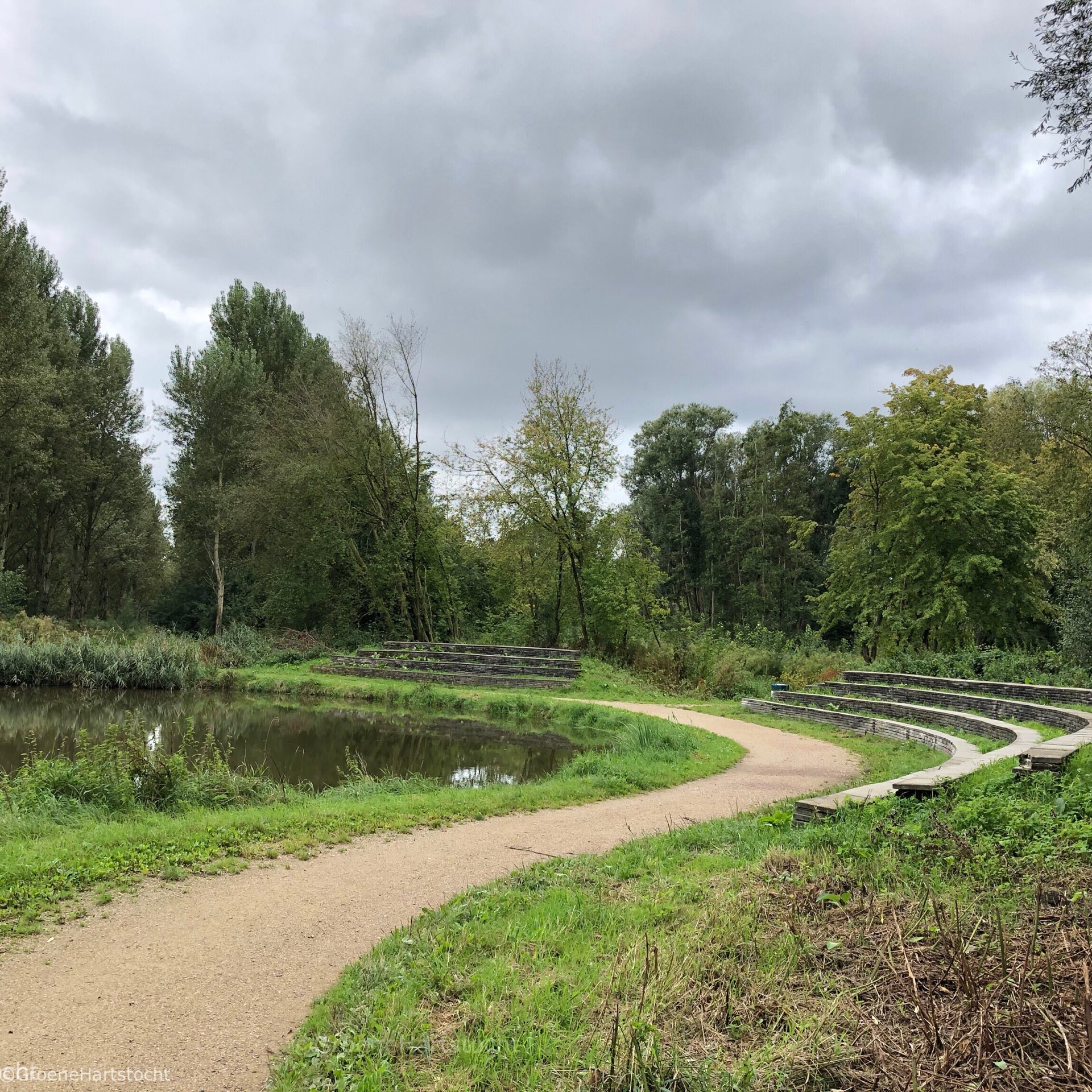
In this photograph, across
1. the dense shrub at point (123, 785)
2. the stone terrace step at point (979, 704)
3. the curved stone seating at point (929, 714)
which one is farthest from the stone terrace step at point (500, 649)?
the dense shrub at point (123, 785)

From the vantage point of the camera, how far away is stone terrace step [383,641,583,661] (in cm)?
2297

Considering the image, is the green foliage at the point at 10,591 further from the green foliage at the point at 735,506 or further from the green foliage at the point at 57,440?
the green foliage at the point at 735,506

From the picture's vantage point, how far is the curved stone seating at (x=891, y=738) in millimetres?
6121

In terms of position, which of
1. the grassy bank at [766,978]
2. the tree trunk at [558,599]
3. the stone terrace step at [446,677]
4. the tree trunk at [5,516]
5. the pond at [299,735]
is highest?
the tree trunk at [5,516]

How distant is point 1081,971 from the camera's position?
2.89 m

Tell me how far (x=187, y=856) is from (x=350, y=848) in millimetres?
1344

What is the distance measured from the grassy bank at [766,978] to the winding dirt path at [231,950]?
0.34 metres

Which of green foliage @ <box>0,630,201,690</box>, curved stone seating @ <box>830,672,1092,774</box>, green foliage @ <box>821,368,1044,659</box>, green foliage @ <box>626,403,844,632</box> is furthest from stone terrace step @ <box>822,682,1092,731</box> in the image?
green foliage @ <box>626,403,844,632</box>

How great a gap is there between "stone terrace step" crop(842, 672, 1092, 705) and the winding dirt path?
9.99m

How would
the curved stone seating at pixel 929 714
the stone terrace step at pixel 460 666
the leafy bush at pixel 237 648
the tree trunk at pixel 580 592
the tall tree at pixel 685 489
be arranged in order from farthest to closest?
1. the tall tree at pixel 685 489
2. the tree trunk at pixel 580 592
3. the leafy bush at pixel 237 648
4. the stone terrace step at pixel 460 666
5. the curved stone seating at pixel 929 714

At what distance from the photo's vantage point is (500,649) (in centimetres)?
2397

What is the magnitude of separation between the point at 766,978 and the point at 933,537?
2082 cm

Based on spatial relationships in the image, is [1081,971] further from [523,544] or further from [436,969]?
[523,544]

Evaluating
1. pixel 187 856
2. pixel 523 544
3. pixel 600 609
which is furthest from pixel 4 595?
pixel 187 856
